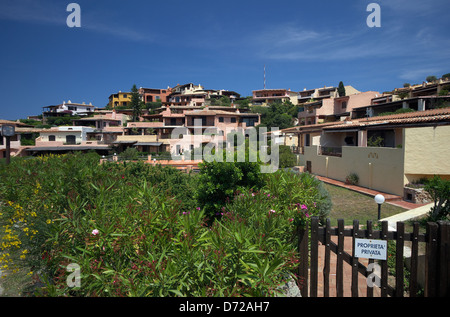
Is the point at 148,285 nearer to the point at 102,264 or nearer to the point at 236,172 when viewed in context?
the point at 102,264

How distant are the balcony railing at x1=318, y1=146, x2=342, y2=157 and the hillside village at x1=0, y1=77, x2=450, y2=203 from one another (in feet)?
0.32

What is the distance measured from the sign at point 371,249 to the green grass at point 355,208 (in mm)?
7012

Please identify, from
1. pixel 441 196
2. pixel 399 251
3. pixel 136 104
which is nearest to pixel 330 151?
pixel 441 196

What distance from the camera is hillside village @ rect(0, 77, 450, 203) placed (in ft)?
49.3

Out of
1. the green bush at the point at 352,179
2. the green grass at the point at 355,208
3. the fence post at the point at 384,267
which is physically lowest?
the green grass at the point at 355,208

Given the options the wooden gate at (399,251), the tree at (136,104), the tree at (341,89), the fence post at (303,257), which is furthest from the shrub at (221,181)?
the tree at (341,89)

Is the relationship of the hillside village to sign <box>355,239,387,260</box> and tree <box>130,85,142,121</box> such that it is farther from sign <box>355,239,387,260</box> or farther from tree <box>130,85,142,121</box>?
sign <box>355,239,387,260</box>

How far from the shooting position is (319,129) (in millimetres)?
27500

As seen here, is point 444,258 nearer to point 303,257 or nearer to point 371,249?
point 371,249

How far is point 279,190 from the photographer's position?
20.2 feet

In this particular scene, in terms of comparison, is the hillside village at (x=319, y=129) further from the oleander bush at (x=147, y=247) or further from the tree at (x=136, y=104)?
the oleander bush at (x=147, y=247)

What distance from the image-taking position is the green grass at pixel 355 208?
1146 cm

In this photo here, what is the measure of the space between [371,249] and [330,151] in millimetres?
21823
